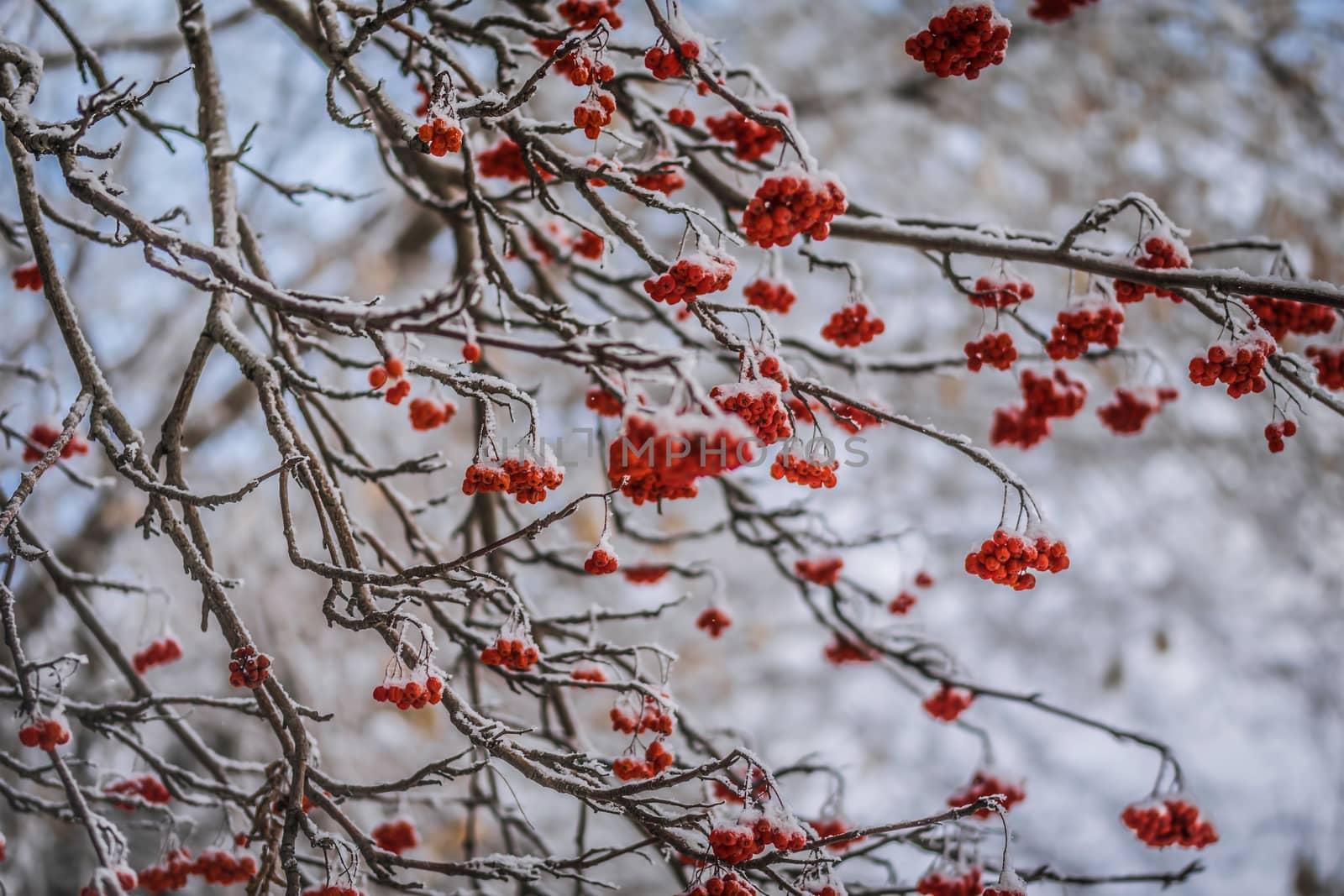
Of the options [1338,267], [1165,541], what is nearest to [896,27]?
[1338,267]

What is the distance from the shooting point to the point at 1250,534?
8578mm

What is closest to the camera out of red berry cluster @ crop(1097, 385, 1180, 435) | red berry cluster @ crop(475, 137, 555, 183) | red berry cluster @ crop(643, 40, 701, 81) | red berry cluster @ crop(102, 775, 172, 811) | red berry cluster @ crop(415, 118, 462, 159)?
red berry cluster @ crop(415, 118, 462, 159)

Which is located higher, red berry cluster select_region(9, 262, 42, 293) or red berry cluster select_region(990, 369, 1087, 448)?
red berry cluster select_region(990, 369, 1087, 448)

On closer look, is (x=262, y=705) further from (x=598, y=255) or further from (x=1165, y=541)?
(x=1165, y=541)

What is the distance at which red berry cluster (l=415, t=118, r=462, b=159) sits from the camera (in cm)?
205

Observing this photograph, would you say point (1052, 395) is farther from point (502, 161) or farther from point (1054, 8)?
point (1054, 8)

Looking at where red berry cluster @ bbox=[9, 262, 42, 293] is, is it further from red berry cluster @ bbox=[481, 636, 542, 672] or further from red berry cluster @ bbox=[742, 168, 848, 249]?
red berry cluster @ bbox=[742, 168, 848, 249]

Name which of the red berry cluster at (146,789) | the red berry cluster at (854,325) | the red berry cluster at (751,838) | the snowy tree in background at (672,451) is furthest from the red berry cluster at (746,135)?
the red berry cluster at (146,789)

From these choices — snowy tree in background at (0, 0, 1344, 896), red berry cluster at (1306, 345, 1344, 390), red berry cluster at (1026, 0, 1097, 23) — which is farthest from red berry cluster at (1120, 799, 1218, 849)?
red berry cluster at (1026, 0, 1097, 23)

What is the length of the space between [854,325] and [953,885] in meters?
1.41

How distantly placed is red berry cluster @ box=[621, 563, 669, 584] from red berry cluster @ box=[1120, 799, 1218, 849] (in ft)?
4.81

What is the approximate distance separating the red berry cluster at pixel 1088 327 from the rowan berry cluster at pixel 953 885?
1305 millimetres

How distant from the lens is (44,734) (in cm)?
224

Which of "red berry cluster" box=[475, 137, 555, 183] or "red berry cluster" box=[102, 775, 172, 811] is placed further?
"red berry cluster" box=[475, 137, 555, 183]
